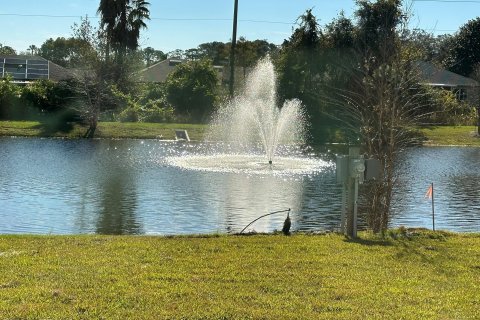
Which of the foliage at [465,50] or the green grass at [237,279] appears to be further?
the foliage at [465,50]

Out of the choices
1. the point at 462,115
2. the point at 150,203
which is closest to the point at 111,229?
the point at 150,203

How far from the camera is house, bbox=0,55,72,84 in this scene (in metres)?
60.4

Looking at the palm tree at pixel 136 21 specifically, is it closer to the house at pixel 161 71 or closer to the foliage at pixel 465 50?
the house at pixel 161 71

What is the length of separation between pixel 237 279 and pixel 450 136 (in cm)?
4222

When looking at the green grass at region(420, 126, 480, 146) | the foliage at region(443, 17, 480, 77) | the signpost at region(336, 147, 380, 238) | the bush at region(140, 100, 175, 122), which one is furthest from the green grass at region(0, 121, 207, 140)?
the foliage at region(443, 17, 480, 77)

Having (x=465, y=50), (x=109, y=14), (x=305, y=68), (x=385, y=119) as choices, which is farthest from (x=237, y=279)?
(x=465, y=50)

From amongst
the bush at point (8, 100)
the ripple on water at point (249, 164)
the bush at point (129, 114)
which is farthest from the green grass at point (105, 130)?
the ripple on water at point (249, 164)

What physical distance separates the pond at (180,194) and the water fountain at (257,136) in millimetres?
455

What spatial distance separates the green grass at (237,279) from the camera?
19.9 feet

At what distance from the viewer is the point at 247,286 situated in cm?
693

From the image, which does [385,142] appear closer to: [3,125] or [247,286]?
[247,286]

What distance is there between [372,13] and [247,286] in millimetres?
38805

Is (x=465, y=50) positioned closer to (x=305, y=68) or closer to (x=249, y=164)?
(x=305, y=68)

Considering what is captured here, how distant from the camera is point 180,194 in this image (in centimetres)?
1938
